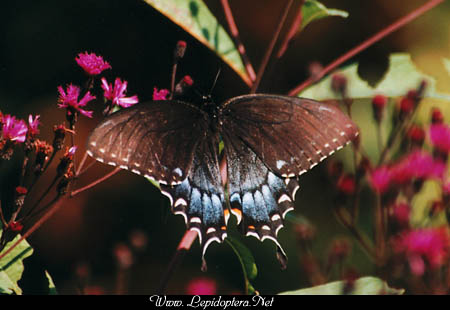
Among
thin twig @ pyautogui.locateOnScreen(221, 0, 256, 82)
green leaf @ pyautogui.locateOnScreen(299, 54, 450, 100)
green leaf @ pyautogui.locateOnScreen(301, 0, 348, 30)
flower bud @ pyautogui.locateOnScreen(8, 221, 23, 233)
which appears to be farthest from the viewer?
green leaf @ pyautogui.locateOnScreen(299, 54, 450, 100)

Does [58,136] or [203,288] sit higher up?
[58,136]

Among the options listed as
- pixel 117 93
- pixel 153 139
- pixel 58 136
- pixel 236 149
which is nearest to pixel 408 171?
pixel 236 149

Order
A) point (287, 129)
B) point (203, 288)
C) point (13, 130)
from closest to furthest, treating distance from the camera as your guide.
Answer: point (13, 130)
point (287, 129)
point (203, 288)

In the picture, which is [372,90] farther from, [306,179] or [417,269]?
[306,179]

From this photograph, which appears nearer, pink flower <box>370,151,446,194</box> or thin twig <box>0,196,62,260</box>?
thin twig <box>0,196,62,260</box>

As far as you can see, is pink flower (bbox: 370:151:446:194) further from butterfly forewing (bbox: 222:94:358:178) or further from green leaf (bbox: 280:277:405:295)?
green leaf (bbox: 280:277:405:295)

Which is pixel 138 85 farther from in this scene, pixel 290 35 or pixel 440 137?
pixel 440 137

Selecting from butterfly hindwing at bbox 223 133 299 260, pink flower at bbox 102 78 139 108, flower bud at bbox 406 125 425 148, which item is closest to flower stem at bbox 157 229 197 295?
butterfly hindwing at bbox 223 133 299 260

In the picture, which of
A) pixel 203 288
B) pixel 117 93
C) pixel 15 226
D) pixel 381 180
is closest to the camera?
pixel 15 226
